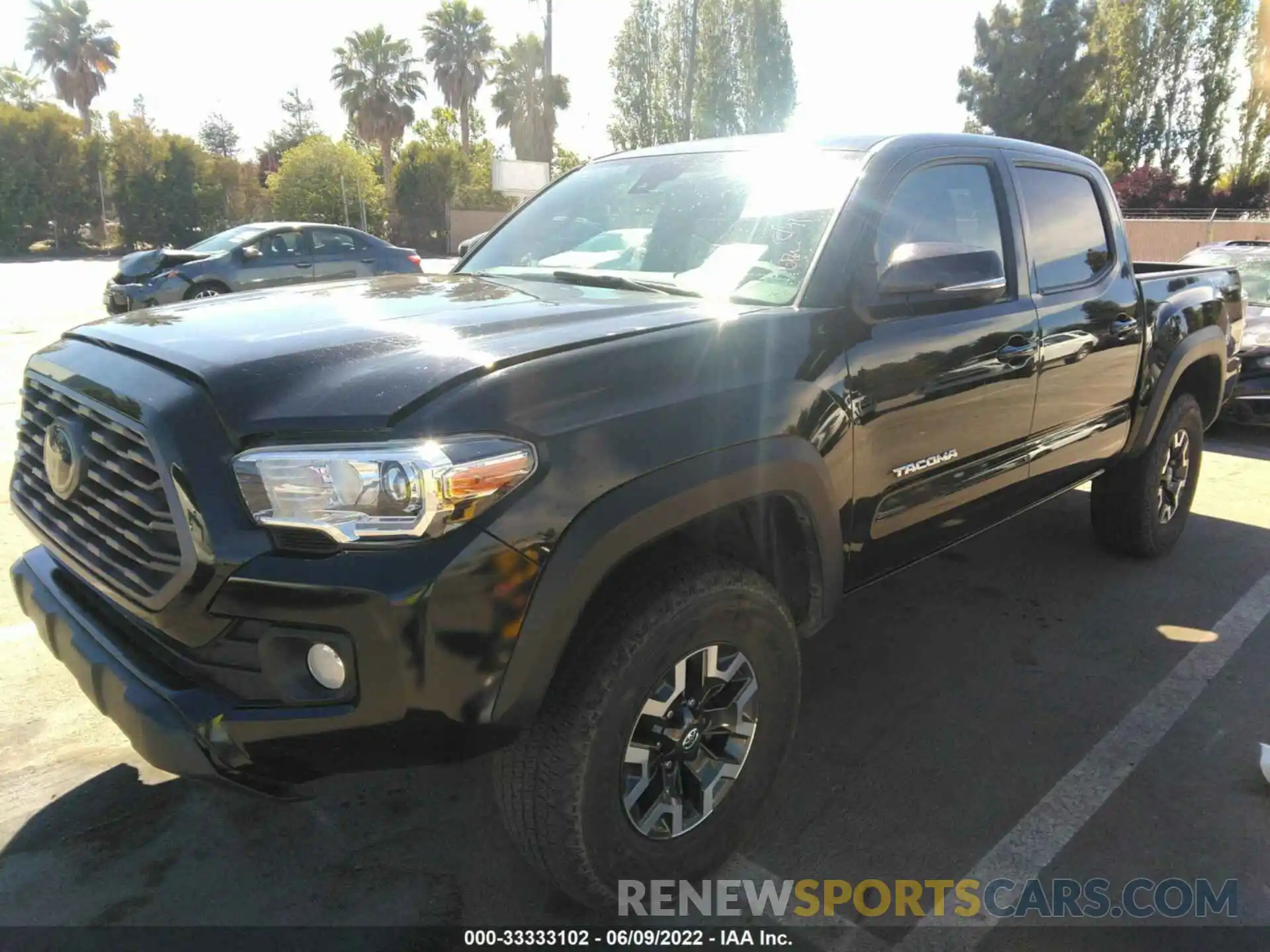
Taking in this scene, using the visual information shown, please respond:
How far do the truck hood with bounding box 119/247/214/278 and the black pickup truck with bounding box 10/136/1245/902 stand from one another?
10.6 meters

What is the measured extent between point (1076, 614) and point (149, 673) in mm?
3817

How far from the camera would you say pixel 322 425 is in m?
1.85

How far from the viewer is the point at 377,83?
44875 mm

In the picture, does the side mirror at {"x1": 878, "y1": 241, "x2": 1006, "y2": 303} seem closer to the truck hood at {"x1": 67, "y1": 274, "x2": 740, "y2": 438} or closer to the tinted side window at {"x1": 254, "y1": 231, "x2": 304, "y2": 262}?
the truck hood at {"x1": 67, "y1": 274, "x2": 740, "y2": 438}

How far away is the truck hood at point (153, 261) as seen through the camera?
40.1 feet

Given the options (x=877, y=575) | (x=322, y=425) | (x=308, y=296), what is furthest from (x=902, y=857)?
(x=308, y=296)

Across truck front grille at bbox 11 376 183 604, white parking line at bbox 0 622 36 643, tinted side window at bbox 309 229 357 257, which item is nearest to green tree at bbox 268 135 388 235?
tinted side window at bbox 309 229 357 257

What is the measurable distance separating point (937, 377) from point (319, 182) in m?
34.6

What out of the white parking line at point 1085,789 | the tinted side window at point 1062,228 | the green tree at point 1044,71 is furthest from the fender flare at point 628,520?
the green tree at point 1044,71

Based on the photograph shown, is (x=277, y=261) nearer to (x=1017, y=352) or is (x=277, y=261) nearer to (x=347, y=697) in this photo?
(x=1017, y=352)

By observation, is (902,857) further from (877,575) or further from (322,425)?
(322,425)

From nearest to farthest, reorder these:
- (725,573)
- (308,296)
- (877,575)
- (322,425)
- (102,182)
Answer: (322,425)
(725,573)
(308,296)
(877,575)
(102,182)

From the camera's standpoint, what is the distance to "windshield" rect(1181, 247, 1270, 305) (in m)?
8.95

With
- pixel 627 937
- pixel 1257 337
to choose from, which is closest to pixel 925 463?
pixel 627 937
